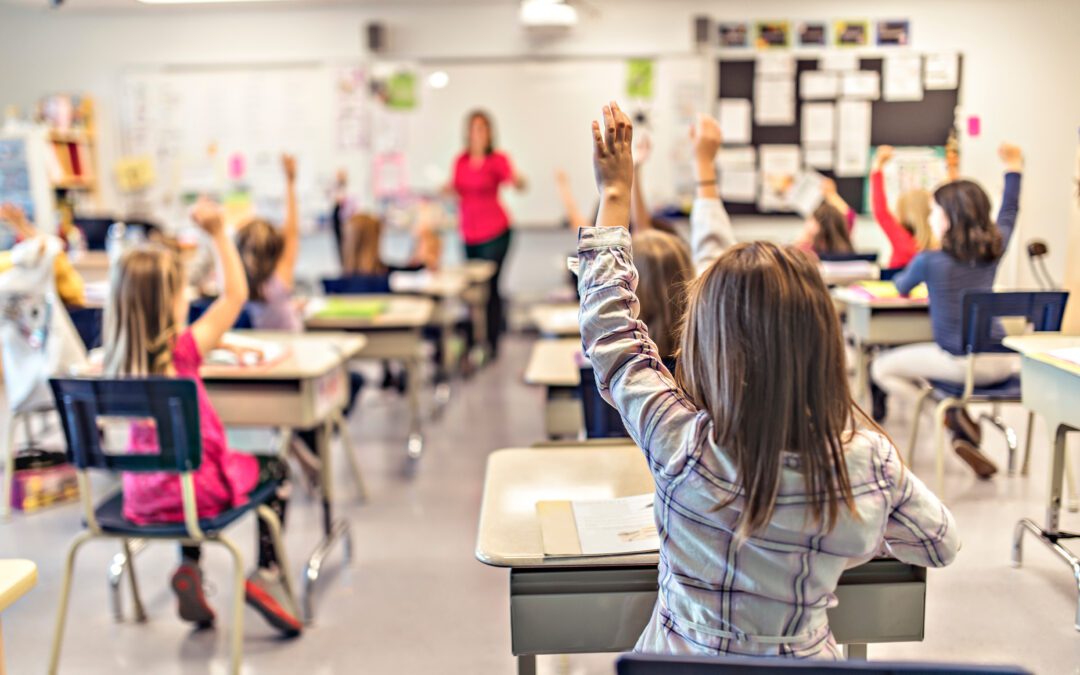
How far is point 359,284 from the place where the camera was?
4.45m

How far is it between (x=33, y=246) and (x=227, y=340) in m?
0.93

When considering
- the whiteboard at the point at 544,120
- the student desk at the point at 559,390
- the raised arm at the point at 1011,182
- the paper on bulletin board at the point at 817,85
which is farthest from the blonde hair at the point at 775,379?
the whiteboard at the point at 544,120

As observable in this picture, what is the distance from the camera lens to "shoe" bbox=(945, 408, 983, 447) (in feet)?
9.30

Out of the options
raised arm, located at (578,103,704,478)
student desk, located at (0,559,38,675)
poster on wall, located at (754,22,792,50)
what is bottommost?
student desk, located at (0,559,38,675)

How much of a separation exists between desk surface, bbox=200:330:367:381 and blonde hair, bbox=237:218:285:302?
276mm

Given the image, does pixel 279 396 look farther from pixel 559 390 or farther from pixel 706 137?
pixel 706 137

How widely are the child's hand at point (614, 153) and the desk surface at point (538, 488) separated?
1.76ft

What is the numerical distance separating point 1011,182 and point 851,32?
1.05 meters

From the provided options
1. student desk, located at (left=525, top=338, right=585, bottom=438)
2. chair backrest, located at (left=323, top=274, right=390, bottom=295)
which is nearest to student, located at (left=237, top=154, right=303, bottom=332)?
chair backrest, located at (left=323, top=274, right=390, bottom=295)

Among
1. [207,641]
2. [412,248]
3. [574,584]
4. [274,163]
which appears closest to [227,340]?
[207,641]

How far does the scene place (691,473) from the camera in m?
1.13

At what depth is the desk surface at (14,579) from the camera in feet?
3.98

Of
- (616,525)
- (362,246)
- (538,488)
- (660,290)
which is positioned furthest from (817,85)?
(616,525)

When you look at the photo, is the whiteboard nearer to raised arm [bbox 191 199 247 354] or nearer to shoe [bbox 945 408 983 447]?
shoe [bbox 945 408 983 447]
